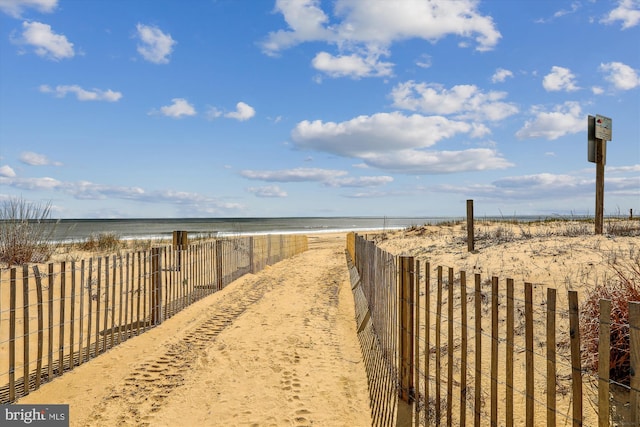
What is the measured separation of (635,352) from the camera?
6.48 feet

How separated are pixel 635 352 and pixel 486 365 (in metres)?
3.48

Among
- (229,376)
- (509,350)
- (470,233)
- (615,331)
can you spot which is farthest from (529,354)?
(470,233)

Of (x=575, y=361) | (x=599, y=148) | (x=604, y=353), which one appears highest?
(x=599, y=148)

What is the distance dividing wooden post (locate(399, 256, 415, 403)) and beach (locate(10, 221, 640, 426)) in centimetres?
58

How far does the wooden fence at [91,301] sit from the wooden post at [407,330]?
4.27 meters

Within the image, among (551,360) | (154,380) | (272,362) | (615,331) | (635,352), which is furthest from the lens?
(272,362)

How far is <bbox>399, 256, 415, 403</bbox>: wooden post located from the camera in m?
4.29

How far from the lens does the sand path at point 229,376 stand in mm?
4352

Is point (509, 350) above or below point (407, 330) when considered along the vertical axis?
above

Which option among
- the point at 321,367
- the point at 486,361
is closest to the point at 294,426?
the point at 321,367

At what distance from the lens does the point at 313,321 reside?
775 centimetres

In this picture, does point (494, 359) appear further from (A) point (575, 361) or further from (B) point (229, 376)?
(B) point (229, 376)

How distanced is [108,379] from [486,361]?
4824 millimetres

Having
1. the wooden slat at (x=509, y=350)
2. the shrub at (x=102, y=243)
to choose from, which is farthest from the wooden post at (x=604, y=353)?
the shrub at (x=102, y=243)
